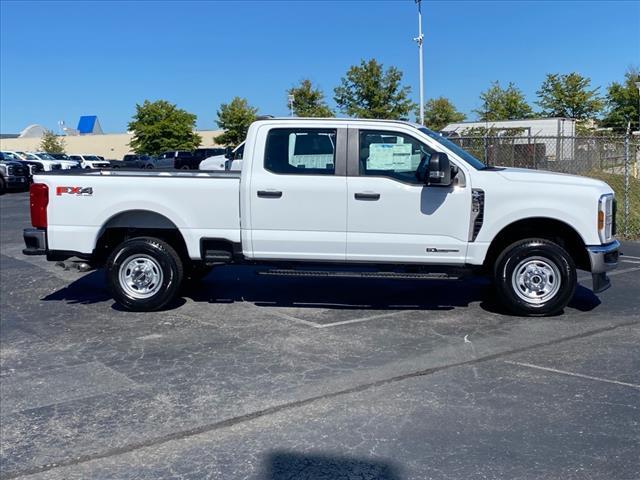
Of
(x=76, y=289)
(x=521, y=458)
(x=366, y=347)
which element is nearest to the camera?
(x=521, y=458)

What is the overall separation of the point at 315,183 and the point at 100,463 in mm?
3957

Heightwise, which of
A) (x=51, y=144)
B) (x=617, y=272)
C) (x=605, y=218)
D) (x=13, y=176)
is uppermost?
(x=51, y=144)

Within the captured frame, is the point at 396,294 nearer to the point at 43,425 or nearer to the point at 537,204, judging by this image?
the point at 537,204

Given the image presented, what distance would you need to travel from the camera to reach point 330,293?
8.85m

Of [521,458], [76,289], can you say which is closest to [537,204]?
[521,458]

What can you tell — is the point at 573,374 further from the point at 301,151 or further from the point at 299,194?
the point at 301,151

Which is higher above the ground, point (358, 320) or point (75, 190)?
point (75, 190)

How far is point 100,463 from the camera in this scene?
4.24 meters

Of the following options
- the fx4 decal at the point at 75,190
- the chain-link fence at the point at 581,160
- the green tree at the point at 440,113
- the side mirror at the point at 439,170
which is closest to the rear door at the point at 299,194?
the side mirror at the point at 439,170

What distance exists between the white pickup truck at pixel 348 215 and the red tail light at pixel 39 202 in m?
0.02

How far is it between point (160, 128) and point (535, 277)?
55.5 metres

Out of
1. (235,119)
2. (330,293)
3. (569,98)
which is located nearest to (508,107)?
(569,98)

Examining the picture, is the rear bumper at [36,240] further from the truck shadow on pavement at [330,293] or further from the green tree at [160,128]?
the green tree at [160,128]

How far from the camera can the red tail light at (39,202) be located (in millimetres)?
7773
